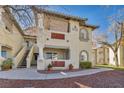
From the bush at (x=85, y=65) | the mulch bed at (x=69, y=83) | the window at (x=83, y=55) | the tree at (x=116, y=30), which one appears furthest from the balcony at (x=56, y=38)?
the mulch bed at (x=69, y=83)

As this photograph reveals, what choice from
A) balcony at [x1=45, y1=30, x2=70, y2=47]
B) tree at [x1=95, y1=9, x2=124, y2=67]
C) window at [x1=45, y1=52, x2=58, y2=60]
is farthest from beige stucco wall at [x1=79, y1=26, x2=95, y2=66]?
window at [x1=45, y1=52, x2=58, y2=60]

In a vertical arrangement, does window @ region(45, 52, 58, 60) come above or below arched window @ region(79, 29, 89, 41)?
below

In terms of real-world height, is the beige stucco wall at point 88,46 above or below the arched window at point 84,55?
above

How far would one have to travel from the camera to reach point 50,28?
26.5 feet

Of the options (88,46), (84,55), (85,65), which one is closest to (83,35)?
(88,46)

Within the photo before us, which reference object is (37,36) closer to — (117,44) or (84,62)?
(84,62)

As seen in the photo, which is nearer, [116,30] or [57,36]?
[57,36]

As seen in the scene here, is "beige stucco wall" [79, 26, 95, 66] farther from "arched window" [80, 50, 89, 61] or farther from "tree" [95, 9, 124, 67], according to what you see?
"tree" [95, 9, 124, 67]

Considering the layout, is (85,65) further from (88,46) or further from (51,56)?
(51,56)

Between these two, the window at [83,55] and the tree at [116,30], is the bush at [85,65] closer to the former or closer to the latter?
the window at [83,55]

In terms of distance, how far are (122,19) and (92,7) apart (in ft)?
8.46

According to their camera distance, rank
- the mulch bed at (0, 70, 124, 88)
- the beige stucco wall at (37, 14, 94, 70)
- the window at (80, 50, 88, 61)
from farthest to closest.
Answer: the window at (80, 50, 88, 61) → the beige stucco wall at (37, 14, 94, 70) → the mulch bed at (0, 70, 124, 88)
